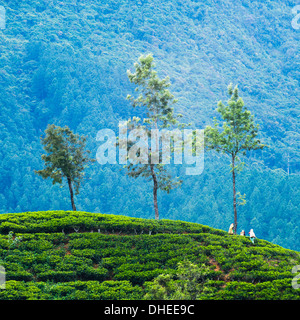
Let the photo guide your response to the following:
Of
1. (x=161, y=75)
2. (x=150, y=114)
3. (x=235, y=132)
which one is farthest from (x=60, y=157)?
Answer: (x=161, y=75)

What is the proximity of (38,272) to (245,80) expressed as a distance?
9941 centimetres

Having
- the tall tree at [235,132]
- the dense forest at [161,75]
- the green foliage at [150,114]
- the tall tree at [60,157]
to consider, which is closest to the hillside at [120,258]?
the green foliage at [150,114]

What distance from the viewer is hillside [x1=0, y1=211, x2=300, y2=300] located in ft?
50.6

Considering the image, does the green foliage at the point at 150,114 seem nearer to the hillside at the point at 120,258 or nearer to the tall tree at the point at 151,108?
the tall tree at the point at 151,108

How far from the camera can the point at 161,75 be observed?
106 meters

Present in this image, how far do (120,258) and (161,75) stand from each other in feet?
299

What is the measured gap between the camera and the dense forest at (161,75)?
7394 cm

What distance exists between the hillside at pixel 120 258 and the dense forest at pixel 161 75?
1681 inches

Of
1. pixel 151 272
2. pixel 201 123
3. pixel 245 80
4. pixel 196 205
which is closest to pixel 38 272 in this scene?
pixel 151 272

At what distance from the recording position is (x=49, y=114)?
100250mm

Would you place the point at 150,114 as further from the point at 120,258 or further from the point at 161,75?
the point at 161,75

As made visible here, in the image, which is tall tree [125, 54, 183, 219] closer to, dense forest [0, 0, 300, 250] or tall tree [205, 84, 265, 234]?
tall tree [205, 84, 265, 234]

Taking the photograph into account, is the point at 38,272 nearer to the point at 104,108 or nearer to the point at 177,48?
the point at 104,108

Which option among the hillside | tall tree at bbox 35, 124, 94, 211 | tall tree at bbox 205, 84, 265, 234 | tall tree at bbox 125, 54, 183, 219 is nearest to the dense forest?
tall tree at bbox 35, 124, 94, 211
